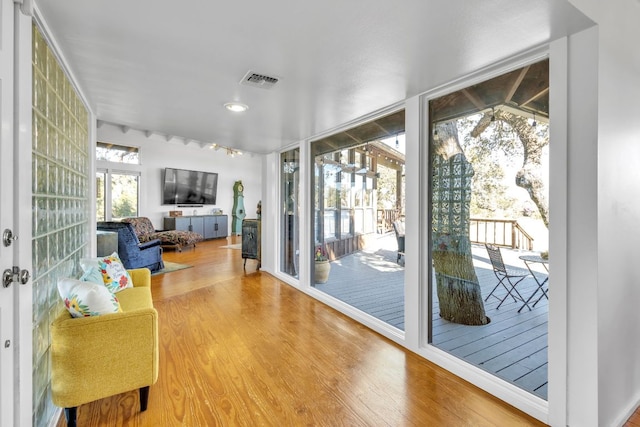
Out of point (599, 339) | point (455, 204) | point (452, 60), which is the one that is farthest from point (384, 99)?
point (599, 339)

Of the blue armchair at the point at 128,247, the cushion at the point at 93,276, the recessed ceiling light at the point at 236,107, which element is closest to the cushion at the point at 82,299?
the cushion at the point at 93,276

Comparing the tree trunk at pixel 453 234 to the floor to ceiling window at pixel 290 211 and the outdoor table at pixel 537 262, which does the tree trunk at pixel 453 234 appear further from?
the floor to ceiling window at pixel 290 211

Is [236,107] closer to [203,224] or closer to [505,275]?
→ [505,275]

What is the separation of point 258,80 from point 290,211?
2.79 m

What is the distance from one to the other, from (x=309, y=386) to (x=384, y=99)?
2231mm

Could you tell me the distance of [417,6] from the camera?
1357 mm

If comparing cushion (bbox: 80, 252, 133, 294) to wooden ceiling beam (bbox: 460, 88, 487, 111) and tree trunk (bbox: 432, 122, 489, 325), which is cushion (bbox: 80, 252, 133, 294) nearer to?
tree trunk (bbox: 432, 122, 489, 325)

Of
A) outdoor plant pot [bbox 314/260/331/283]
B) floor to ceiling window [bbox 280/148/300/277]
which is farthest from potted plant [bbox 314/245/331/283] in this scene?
floor to ceiling window [bbox 280/148/300/277]

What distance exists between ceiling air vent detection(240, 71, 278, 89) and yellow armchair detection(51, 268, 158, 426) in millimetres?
1591

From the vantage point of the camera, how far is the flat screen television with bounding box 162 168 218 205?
28.0 ft

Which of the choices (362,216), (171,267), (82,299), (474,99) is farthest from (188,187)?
(474,99)

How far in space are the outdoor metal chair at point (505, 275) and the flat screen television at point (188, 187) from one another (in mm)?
8388

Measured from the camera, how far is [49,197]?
64.4 inches

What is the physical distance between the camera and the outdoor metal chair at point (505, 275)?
2074 mm
